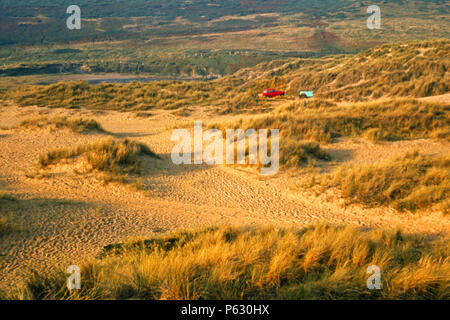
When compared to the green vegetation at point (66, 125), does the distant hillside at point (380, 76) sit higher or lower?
higher

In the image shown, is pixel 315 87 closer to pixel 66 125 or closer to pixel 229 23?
pixel 66 125

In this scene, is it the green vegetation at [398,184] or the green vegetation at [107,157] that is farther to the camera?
the green vegetation at [107,157]

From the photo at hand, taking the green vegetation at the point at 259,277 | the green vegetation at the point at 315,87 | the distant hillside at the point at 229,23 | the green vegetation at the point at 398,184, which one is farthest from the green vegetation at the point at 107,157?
the distant hillside at the point at 229,23

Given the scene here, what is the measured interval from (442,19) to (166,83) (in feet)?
283

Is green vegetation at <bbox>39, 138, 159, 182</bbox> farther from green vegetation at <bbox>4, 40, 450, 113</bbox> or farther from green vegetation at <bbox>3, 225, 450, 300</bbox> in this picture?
green vegetation at <bbox>4, 40, 450, 113</bbox>

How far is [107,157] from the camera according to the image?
9.72 m

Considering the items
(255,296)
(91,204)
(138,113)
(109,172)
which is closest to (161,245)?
(255,296)

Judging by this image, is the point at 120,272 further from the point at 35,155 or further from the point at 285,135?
the point at 285,135

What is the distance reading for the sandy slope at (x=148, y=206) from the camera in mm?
5582

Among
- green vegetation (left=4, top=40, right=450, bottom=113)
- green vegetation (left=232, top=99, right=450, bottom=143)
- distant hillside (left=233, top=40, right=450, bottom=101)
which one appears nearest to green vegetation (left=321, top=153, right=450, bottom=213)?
green vegetation (left=232, top=99, right=450, bottom=143)

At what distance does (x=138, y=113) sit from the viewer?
74.5 ft

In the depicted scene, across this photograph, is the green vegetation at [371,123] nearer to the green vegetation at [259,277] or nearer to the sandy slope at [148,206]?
the sandy slope at [148,206]

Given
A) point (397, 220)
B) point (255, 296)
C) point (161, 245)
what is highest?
point (255, 296)

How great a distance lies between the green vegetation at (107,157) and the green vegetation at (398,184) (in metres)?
5.79
